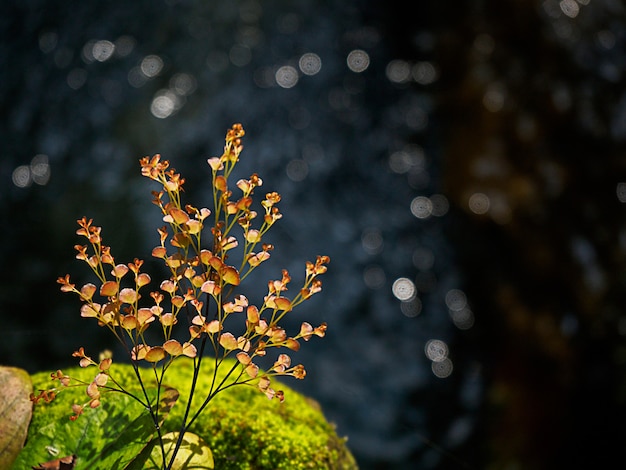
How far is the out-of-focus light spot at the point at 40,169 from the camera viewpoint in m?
4.56

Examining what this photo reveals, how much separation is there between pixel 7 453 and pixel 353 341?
293 centimetres

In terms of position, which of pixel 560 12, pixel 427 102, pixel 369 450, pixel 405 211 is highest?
pixel 560 12

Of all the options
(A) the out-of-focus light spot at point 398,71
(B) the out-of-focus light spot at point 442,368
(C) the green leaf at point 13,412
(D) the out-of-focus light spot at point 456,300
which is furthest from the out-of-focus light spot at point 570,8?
(C) the green leaf at point 13,412

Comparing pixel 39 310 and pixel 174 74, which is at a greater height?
pixel 174 74

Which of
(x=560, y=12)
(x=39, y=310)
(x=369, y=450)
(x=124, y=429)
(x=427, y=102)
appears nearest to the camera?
(x=124, y=429)

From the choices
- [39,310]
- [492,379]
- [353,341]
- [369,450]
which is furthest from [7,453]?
[492,379]

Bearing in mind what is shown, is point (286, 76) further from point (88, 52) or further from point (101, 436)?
point (101, 436)

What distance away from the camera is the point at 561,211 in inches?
167

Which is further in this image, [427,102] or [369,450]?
[427,102]

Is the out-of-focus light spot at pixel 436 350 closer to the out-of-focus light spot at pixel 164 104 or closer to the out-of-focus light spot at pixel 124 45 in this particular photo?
the out-of-focus light spot at pixel 164 104

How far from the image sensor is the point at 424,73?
5094 mm

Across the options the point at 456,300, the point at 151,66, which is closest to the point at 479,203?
the point at 456,300

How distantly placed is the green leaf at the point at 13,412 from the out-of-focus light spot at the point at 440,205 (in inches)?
135

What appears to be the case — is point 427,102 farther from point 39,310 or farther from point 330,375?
point 39,310
